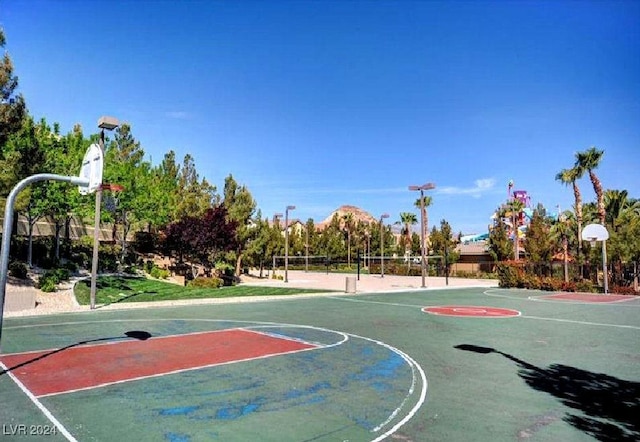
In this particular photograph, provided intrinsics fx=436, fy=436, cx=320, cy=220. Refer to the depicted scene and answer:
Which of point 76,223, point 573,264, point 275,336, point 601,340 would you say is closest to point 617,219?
point 573,264

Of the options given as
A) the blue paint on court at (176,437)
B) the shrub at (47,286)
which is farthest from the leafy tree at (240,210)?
the blue paint on court at (176,437)

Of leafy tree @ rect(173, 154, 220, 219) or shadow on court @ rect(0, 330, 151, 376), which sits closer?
shadow on court @ rect(0, 330, 151, 376)

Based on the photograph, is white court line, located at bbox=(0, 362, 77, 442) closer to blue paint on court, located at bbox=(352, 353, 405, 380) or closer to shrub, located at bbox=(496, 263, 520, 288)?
blue paint on court, located at bbox=(352, 353, 405, 380)

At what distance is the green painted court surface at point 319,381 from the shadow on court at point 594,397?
3 centimetres

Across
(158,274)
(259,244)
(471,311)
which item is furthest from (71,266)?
(471,311)

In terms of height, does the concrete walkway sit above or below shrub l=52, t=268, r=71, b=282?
below

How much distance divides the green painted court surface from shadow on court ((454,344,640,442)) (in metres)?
0.03

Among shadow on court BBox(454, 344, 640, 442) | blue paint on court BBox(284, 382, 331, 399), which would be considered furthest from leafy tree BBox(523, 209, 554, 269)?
blue paint on court BBox(284, 382, 331, 399)

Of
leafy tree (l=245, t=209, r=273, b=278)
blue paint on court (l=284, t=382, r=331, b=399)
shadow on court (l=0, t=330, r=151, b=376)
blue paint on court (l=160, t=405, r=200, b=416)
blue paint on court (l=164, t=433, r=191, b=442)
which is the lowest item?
shadow on court (l=0, t=330, r=151, b=376)

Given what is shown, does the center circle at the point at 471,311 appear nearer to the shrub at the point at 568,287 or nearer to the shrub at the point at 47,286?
the shrub at the point at 568,287

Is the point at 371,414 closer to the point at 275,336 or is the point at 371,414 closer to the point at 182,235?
the point at 275,336

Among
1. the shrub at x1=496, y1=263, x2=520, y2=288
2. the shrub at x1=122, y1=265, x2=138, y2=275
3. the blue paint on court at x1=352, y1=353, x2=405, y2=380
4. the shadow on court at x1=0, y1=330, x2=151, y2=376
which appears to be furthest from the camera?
the shrub at x1=496, y1=263, x2=520, y2=288

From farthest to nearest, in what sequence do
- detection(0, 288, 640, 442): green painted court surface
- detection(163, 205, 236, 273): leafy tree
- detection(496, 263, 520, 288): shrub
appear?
detection(496, 263, 520, 288): shrub < detection(163, 205, 236, 273): leafy tree < detection(0, 288, 640, 442): green painted court surface

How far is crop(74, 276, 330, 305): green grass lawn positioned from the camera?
23.0m
